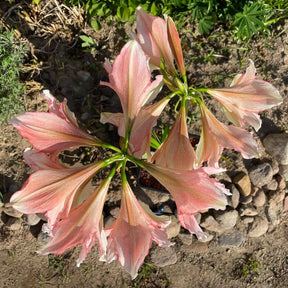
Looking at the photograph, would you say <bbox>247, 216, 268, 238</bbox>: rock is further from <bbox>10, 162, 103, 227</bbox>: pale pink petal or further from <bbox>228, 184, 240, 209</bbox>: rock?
<bbox>10, 162, 103, 227</bbox>: pale pink petal

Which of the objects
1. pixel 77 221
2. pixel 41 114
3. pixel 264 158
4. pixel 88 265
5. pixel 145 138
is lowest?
pixel 88 265

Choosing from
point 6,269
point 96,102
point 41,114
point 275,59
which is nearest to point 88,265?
point 6,269

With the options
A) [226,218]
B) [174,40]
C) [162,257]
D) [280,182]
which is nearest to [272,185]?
[280,182]

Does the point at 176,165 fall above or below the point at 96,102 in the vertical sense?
above

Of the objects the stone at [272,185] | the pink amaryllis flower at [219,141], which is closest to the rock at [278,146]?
the stone at [272,185]

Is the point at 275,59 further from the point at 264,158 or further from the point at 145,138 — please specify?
the point at 145,138

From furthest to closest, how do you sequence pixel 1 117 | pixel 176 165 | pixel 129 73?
pixel 1 117, pixel 176 165, pixel 129 73

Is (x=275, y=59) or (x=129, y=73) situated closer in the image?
(x=129, y=73)

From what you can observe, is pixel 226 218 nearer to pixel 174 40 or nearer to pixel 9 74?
pixel 174 40
